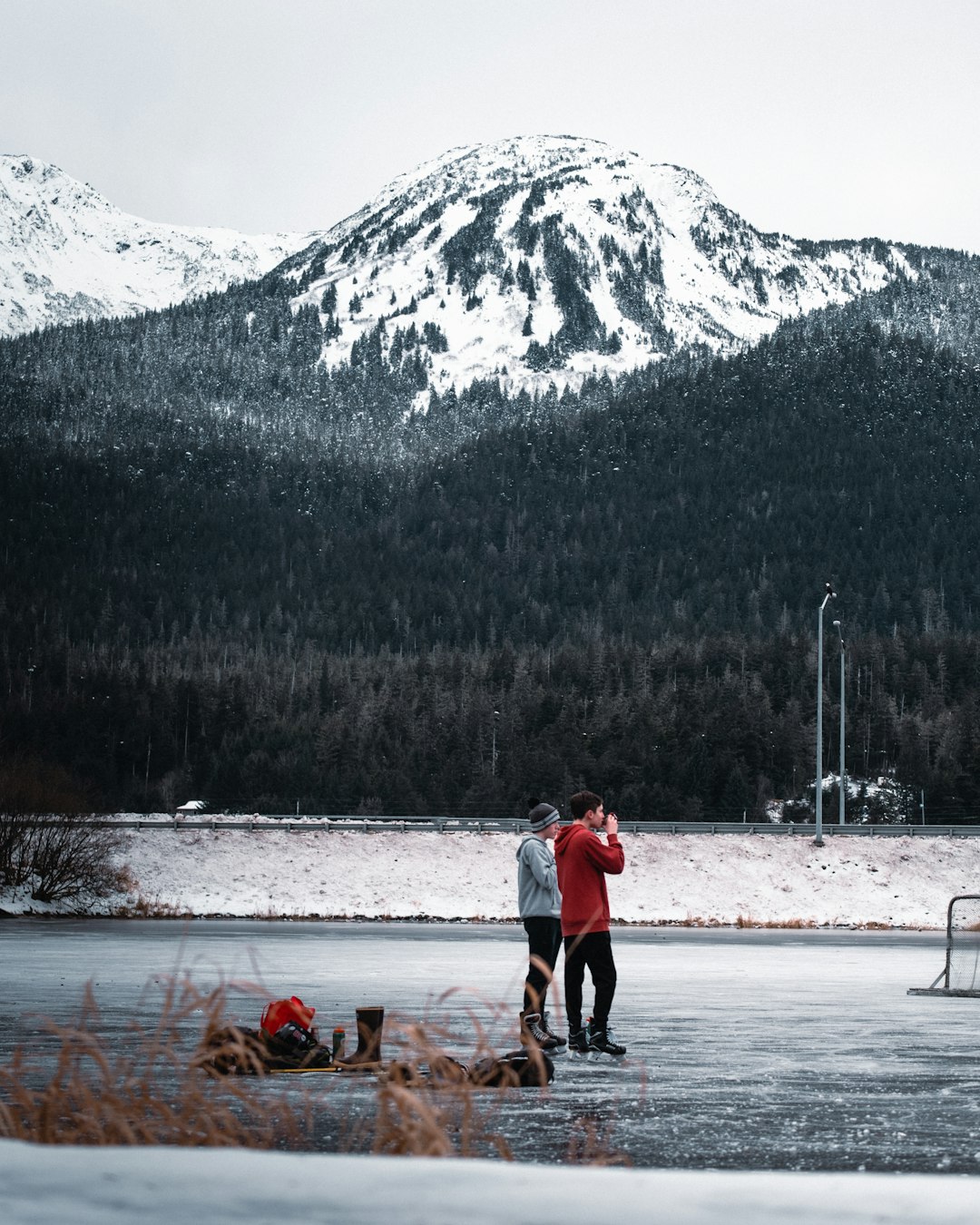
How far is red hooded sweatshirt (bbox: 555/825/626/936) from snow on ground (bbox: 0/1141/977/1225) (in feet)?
30.6

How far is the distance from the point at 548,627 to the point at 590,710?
2582 inches

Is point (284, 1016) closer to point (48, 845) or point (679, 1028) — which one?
point (679, 1028)

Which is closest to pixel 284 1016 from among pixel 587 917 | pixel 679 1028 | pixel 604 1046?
pixel 604 1046

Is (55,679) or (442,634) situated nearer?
(55,679)

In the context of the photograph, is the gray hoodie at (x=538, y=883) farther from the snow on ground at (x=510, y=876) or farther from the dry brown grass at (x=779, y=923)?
the snow on ground at (x=510, y=876)

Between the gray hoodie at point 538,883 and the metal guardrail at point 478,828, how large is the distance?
4519cm

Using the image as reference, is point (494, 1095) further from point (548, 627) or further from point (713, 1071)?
point (548, 627)

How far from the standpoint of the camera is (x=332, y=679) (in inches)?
5148

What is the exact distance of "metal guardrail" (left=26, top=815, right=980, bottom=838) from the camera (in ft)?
190

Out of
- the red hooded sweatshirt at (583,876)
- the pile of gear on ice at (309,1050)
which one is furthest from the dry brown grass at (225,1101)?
the red hooded sweatshirt at (583,876)

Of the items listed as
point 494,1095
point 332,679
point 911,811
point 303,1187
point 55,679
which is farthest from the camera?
point 55,679

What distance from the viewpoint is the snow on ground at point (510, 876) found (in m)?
49.5

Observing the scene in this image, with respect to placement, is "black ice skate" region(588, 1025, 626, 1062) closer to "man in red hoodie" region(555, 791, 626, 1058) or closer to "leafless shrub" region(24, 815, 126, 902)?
"man in red hoodie" region(555, 791, 626, 1058)

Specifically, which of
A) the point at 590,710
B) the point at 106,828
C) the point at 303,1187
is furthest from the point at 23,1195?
the point at 590,710
